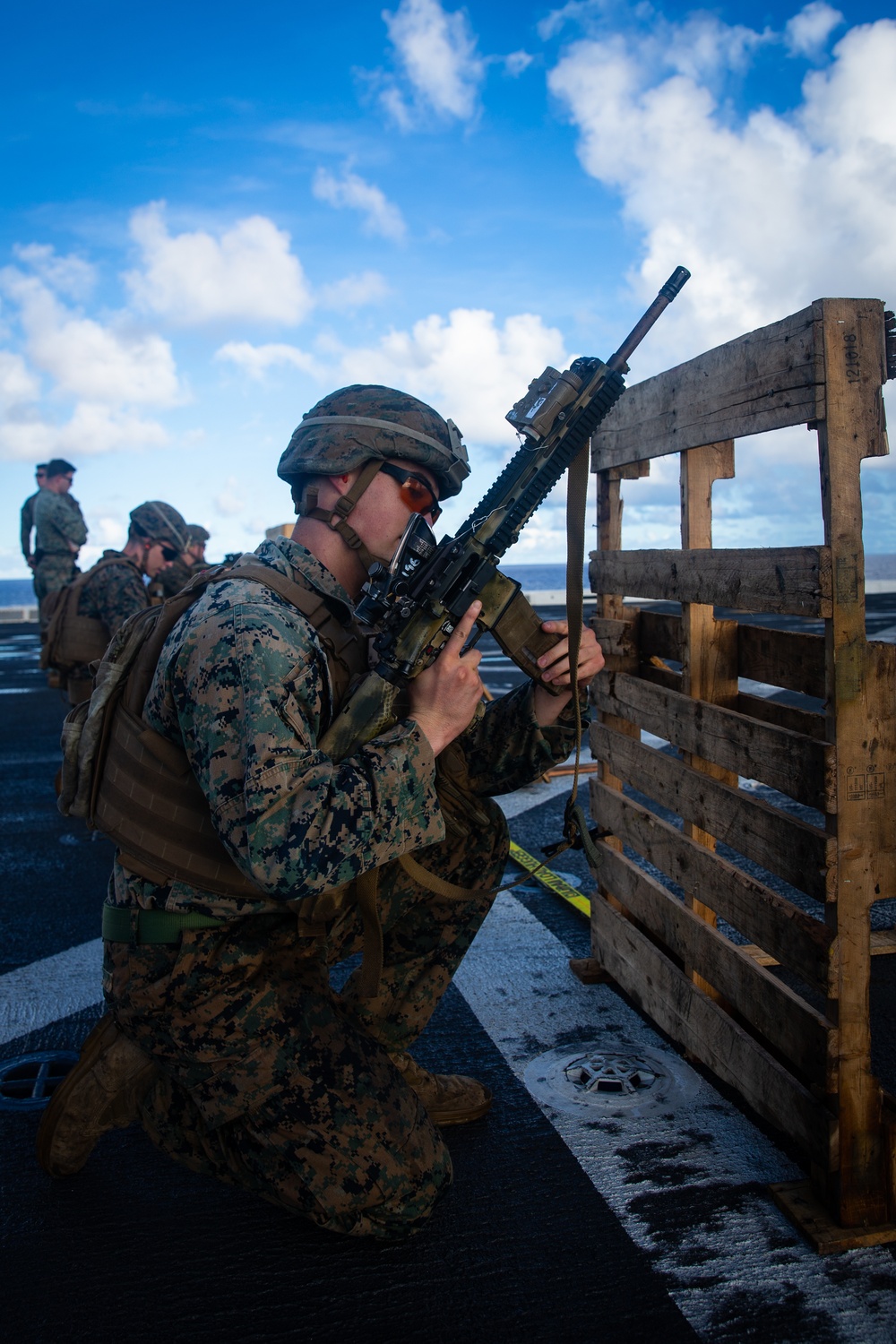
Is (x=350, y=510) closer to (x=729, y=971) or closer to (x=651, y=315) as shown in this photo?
(x=651, y=315)

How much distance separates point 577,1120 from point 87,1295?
133 centimetres

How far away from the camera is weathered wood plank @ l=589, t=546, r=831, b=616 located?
222 cm

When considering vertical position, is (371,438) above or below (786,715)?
above

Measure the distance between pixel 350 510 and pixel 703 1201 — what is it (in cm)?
200

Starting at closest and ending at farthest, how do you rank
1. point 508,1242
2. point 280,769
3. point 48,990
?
point 280,769
point 508,1242
point 48,990

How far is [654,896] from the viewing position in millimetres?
3250

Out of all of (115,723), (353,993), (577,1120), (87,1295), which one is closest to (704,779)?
(577,1120)

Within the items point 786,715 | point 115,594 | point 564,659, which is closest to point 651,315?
point 564,659

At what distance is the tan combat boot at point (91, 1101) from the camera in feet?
8.39

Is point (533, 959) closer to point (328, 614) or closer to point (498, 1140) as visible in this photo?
point (498, 1140)

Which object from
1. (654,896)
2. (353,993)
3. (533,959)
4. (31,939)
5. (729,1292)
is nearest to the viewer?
(729,1292)

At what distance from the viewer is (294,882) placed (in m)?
2.19

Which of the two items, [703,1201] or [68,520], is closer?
[703,1201]

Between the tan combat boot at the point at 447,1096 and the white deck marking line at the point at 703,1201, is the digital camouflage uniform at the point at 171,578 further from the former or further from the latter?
the tan combat boot at the point at 447,1096
